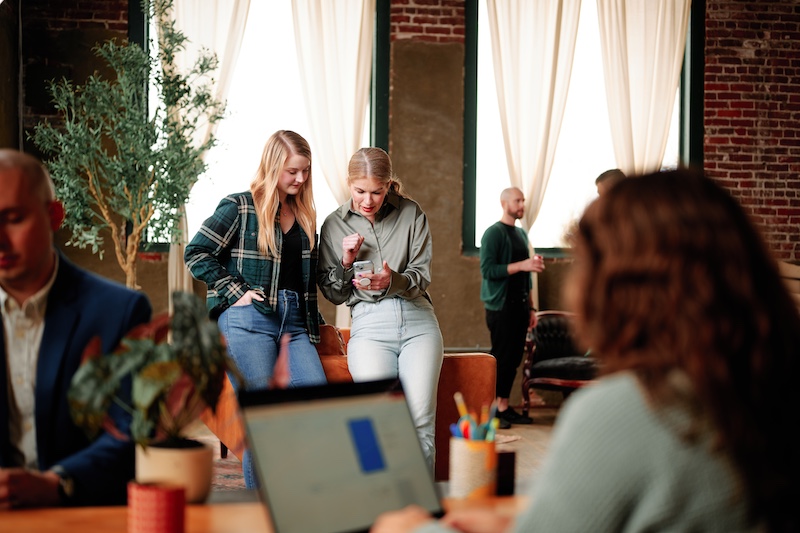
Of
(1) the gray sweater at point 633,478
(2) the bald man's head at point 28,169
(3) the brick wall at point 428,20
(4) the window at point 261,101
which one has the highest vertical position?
(3) the brick wall at point 428,20

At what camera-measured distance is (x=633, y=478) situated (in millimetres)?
952

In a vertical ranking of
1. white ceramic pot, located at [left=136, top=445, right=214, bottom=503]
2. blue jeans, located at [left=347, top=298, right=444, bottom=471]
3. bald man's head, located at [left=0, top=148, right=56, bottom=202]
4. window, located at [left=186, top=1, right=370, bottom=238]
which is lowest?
blue jeans, located at [left=347, top=298, right=444, bottom=471]

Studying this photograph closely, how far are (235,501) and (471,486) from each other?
0.44 meters

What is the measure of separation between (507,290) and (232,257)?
3.16 metres

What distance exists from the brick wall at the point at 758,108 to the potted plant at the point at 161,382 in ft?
23.2

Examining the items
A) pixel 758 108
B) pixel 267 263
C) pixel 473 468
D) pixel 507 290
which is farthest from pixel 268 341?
pixel 758 108

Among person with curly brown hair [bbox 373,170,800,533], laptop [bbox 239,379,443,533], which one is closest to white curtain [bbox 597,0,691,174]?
laptop [bbox 239,379,443,533]

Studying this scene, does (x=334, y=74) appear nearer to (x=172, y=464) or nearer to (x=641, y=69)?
A: (x=641, y=69)

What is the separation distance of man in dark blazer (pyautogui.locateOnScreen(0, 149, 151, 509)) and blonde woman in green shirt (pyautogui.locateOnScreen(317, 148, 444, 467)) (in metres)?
1.93

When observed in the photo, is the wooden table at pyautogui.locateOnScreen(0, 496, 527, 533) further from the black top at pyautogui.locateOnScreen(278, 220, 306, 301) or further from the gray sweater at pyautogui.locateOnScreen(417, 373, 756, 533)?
the black top at pyautogui.locateOnScreen(278, 220, 306, 301)

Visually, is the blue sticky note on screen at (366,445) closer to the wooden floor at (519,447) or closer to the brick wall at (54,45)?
the wooden floor at (519,447)

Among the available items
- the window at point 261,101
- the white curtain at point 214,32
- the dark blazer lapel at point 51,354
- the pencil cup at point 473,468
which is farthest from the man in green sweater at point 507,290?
the dark blazer lapel at point 51,354

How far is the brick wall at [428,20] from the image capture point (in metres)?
7.21

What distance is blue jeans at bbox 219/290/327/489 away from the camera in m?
3.55
